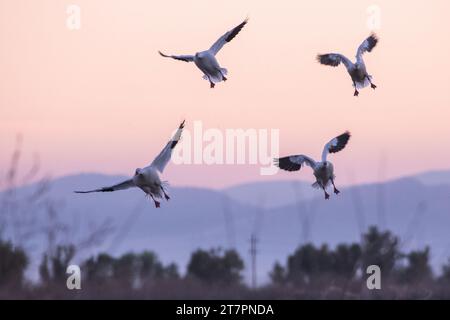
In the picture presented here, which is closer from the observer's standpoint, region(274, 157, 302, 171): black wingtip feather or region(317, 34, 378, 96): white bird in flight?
region(274, 157, 302, 171): black wingtip feather

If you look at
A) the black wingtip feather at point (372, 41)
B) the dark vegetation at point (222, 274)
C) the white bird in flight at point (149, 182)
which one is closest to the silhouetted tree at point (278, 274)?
the dark vegetation at point (222, 274)

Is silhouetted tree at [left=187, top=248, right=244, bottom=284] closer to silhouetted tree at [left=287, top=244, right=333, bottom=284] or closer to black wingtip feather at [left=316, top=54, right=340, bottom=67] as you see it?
silhouetted tree at [left=287, top=244, right=333, bottom=284]

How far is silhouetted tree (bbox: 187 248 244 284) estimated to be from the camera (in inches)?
1673

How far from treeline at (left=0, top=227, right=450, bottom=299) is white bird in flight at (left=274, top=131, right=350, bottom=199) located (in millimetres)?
8092

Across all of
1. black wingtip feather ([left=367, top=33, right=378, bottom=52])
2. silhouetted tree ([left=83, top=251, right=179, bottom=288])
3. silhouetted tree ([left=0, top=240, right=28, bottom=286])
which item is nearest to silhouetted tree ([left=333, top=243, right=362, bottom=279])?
silhouetted tree ([left=83, top=251, right=179, bottom=288])

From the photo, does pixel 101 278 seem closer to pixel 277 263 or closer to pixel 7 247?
pixel 7 247

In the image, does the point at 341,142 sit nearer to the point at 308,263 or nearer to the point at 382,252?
the point at 382,252

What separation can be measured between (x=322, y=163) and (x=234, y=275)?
22.9 metres

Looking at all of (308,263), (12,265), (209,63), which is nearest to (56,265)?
(12,265)

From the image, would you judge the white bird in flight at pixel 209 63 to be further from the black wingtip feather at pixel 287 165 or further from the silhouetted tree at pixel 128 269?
the silhouetted tree at pixel 128 269

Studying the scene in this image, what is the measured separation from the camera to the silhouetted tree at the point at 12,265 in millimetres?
32812

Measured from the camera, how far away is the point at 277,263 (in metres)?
45.2

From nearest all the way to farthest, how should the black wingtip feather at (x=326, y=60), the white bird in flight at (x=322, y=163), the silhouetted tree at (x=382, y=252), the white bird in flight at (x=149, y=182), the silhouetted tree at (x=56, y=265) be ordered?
1. the white bird in flight at (x=149, y=182)
2. the white bird in flight at (x=322, y=163)
3. the black wingtip feather at (x=326, y=60)
4. the silhouetted tree at (x=56, y=265)
5. the silhouetted tree at (x=382, y=252)
